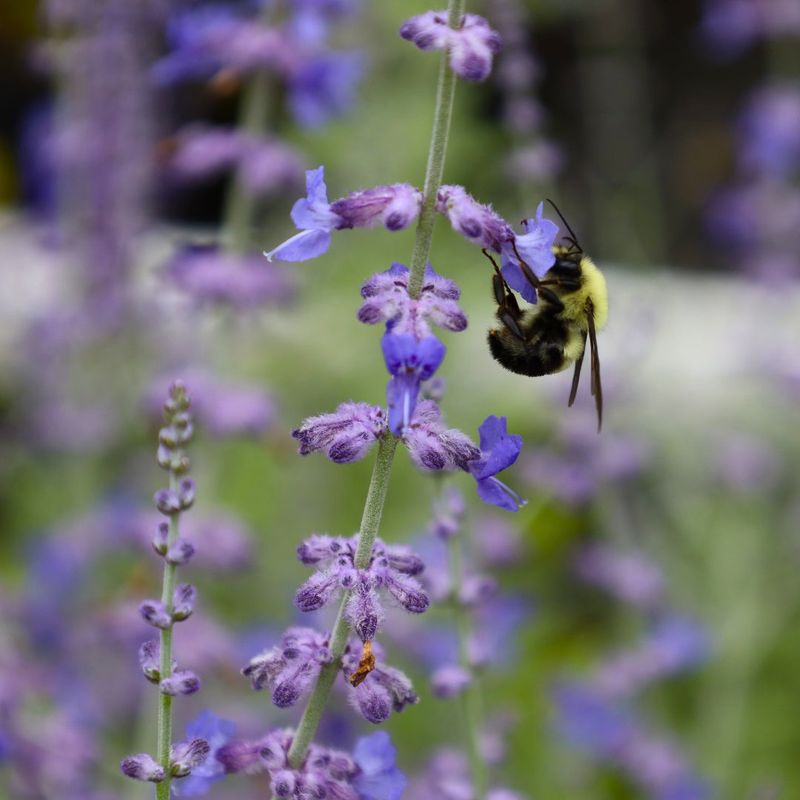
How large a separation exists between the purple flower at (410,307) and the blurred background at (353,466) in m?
0.68

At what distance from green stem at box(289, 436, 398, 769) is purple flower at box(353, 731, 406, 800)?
10 centimetres

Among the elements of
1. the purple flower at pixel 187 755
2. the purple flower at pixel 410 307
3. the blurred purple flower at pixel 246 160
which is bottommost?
the purple flower at pixel 187 755

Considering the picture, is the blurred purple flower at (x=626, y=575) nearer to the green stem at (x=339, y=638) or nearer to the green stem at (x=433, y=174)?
the green stem at (x=339, y=638)

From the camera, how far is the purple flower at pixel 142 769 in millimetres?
1562

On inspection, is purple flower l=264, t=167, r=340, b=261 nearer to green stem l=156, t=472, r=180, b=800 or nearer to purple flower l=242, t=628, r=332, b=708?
green stem l=156, t=472, r=180, b=800

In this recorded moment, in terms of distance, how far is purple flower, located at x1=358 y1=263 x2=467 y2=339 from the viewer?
153cm

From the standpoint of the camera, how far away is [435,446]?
156cm

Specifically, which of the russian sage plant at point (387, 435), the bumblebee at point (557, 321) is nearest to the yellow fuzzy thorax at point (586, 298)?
the bumblebee at point (557, 321)

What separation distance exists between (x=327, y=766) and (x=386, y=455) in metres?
0.43

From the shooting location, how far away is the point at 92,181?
13.8 feet

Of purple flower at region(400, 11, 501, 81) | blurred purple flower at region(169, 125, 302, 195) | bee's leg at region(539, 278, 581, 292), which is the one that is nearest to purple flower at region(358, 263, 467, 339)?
purple flower at region(400, 11, 501, 81)

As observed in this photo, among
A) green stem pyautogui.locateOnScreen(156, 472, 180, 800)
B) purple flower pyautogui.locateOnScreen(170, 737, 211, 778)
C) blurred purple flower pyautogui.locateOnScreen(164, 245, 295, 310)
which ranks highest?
blurred purple flower pyautogui.locateOnScreen(164, 245, 295, 310)

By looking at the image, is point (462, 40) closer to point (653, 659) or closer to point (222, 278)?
point (222, 278)

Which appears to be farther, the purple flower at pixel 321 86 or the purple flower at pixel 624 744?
the purple flower at pixel 624 744
